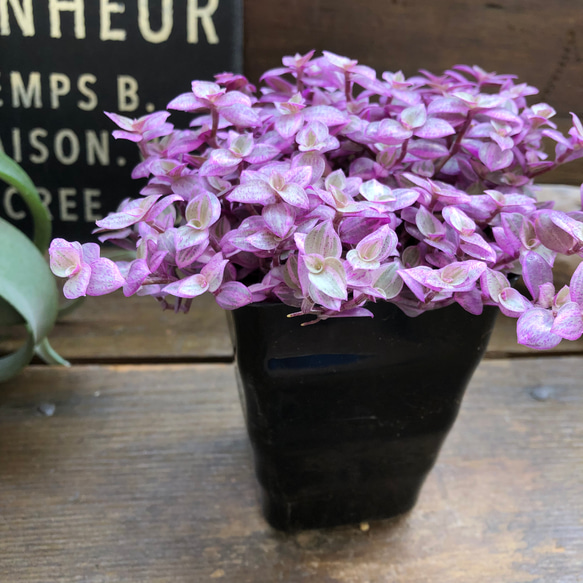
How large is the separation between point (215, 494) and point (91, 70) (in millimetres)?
439

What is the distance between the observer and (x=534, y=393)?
519 millimetres

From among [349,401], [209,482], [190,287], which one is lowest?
[209,482]

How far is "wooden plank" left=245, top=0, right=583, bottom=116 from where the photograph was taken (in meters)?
0.53

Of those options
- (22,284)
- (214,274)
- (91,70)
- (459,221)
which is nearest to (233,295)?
(214,274)

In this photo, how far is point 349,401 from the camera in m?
0.32

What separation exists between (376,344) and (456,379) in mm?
74

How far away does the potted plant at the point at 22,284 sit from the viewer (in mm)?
369

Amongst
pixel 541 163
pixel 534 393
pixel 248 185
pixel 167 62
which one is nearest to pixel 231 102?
pixel 248 185

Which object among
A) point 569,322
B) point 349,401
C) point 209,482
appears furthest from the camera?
point 209,482

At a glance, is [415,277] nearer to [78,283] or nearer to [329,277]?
[329,277]

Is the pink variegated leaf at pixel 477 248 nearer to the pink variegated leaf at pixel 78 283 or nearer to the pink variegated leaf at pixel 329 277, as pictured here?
the pink variegated leaf at pixel 329 277

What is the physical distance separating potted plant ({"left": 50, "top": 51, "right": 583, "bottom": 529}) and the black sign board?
23cm

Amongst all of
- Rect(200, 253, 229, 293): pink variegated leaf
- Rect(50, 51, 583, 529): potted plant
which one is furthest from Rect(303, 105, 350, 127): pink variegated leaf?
Rect(200, 253, 229, 293): pink variegated leaf

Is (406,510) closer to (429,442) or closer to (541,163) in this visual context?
(429,442)
